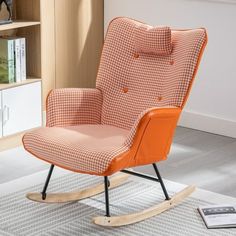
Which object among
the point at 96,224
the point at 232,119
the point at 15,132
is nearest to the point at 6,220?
the point at 96,224

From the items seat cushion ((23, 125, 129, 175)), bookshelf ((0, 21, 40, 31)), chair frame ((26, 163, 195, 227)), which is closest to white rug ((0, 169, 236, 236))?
chair frame ((26, 163, 195, 227))

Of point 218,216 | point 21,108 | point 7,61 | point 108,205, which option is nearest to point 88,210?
point 108,205

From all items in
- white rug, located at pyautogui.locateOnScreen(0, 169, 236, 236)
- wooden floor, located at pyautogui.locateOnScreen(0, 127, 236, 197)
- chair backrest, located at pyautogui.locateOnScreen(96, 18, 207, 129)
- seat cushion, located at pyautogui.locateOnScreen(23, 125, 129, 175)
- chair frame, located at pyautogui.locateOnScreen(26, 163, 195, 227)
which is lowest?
wooden floor, located at pyautogui.locateOnScreen(0, 127, 236, 197)

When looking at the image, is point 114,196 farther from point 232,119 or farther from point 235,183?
point 232,119

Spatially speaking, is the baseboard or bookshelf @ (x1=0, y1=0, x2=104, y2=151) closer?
bookshelf @ (x1=0, y1=0, x2=104, y2=151)

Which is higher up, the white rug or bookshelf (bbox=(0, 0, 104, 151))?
bookshelf (bbox=(0, 0, 104, 151))

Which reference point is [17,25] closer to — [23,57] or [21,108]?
[23,57]

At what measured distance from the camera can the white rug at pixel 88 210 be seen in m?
3.14

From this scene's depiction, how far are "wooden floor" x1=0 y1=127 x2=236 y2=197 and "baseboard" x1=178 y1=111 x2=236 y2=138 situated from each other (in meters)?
0.05

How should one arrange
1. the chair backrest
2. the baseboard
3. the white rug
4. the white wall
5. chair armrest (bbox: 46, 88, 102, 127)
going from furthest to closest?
the baseboard < the white wall < chair armrest (bbox: 46, 88, 102, 127) < the chair backrest < the white rug

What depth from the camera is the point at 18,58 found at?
13.8 feet

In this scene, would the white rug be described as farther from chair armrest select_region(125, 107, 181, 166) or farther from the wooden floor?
chair armrest select_region(125, 107, 181, 166)

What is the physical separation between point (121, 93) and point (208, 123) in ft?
3.72

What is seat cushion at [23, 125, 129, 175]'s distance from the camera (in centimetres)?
301
